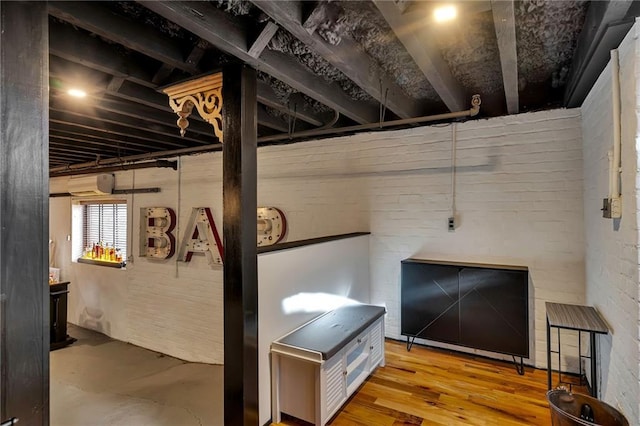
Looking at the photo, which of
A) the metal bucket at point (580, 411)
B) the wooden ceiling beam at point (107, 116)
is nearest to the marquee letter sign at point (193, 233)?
the wooden ceiling beam at point (107, 116)

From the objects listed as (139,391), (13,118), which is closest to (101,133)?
(139,391)

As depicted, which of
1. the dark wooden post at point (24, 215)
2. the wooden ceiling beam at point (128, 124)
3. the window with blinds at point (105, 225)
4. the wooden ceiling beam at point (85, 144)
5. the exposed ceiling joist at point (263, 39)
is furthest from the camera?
the window with blinds at point (105, 225)

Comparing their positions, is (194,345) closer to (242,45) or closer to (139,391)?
(139,391)

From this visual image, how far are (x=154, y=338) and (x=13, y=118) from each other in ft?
16.4

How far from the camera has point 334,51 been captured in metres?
1.87

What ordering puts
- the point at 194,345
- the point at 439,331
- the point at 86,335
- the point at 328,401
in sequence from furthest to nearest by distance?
the point at 86,335 → the point at 194,345 → the point at 439,331 → the point at 328,401

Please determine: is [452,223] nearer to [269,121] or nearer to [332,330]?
[332,330]

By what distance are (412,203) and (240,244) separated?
212 cm

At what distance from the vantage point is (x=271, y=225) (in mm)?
4137

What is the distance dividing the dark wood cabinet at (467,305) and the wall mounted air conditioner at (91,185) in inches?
198

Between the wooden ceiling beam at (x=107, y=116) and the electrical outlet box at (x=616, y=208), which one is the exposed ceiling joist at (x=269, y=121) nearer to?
the wooden ceiling beam at (x=107, y=116)

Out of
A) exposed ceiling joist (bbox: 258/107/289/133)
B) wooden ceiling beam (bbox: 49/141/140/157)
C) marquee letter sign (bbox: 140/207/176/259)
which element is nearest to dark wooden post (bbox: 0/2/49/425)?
exposed ceiling joist (bbox: 258/107/289/133)

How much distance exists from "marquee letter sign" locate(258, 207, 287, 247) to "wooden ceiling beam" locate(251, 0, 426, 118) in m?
1.95

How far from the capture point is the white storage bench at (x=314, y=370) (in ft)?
6.79
